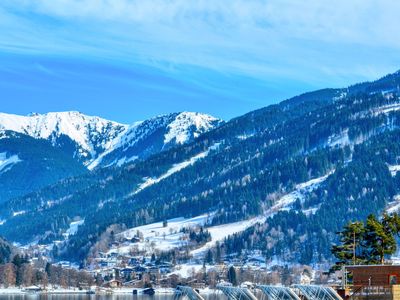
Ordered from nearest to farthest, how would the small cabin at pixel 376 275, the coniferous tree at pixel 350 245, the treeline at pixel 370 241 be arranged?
the small cabin at pixel 376 275
the treeline at pixel 370 241
the coniferous tree at pixel 350 245

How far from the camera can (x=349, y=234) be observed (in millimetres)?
134750

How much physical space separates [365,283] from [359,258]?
85.7 ft

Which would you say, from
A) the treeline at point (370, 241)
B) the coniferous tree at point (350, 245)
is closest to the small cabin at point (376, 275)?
the treeline at point (370, 241)

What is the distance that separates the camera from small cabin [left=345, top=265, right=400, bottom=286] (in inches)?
4212

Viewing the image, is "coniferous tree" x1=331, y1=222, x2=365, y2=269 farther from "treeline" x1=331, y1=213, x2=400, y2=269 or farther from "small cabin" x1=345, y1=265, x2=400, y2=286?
"small cabin" x1=345, y1=265, x2=400, y2=286

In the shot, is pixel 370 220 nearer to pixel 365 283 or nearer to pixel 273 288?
pixel 273 288

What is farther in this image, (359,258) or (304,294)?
(359,258)

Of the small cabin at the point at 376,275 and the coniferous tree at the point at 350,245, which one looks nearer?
the small cabin at the point at 376,275

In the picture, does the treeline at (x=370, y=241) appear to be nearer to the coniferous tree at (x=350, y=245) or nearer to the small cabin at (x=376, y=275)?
the coniferous tree at (x=350, y=245)

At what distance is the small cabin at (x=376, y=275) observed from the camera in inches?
4212

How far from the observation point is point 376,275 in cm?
10838

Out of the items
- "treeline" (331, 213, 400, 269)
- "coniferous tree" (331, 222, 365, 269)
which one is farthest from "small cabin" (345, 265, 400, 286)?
"coniferous tree" (331, 222, 365, 269)

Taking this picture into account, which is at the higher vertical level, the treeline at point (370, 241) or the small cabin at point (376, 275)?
the treeline at point (370, 241)

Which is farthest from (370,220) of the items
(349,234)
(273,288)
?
(273,288)
